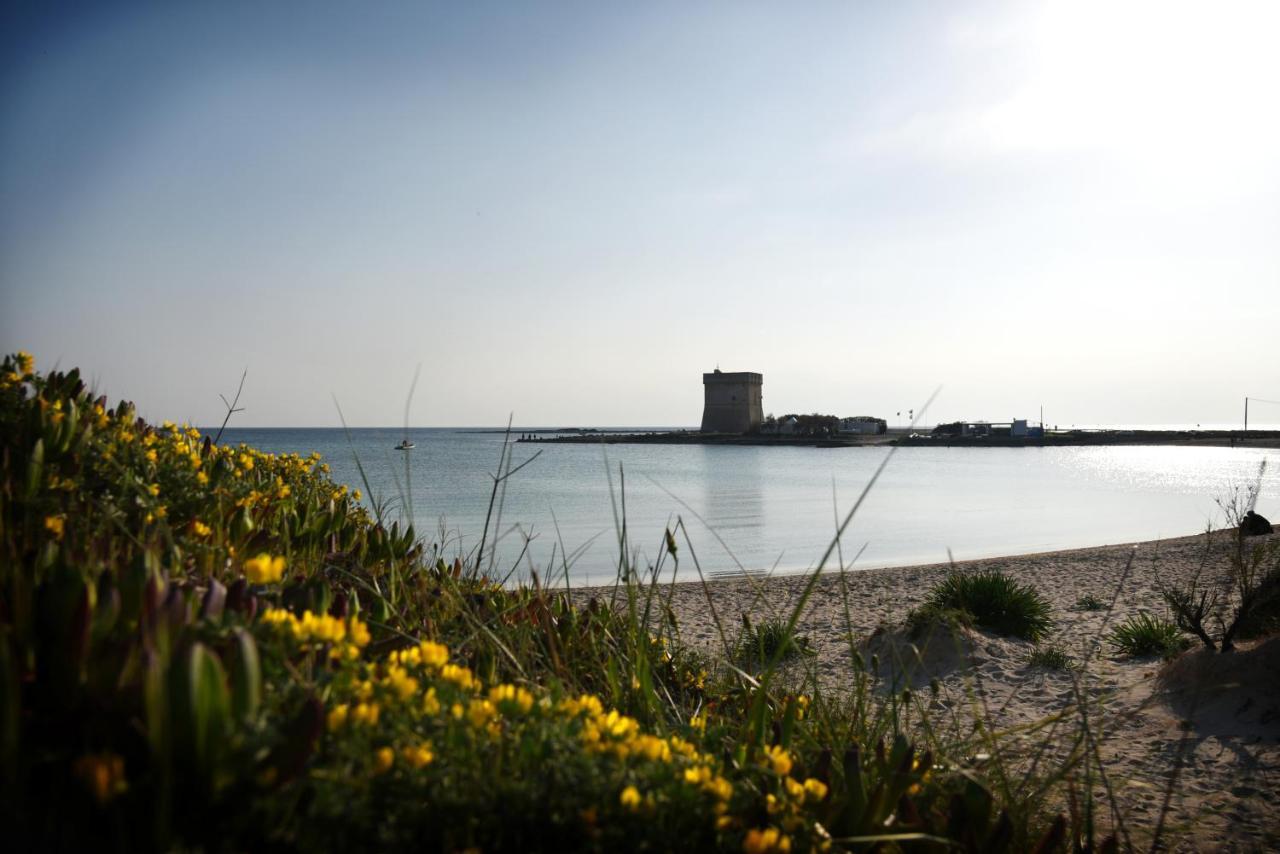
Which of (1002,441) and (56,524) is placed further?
(1002,441)

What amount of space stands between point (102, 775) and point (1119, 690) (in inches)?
100.0

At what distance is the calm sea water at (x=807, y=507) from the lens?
1349cm

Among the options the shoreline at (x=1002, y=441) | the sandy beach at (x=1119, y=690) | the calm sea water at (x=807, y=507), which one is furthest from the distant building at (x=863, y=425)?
the sandy beach at (x=1119, y=690)

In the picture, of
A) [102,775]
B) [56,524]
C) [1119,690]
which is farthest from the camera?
[1119,690]

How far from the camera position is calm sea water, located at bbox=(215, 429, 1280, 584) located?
13492mm

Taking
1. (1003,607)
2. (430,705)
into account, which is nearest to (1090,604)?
(1003,607)

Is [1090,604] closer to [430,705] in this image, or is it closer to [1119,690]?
[1119,690]

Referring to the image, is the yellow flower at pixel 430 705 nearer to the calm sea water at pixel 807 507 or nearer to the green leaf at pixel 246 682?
the green leaf at pixel 246 682

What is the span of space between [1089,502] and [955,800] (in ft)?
85.0

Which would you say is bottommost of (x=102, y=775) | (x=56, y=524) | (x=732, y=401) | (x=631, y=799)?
(x=631, y=799)

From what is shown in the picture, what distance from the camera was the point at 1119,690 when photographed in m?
2.34

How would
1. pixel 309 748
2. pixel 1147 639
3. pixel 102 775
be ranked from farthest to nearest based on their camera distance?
pixel 1147 639
pixel 309 748
pixel 102 775

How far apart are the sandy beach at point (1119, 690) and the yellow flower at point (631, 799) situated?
103 centimetres

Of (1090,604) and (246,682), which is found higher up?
Answer: (246,682)
